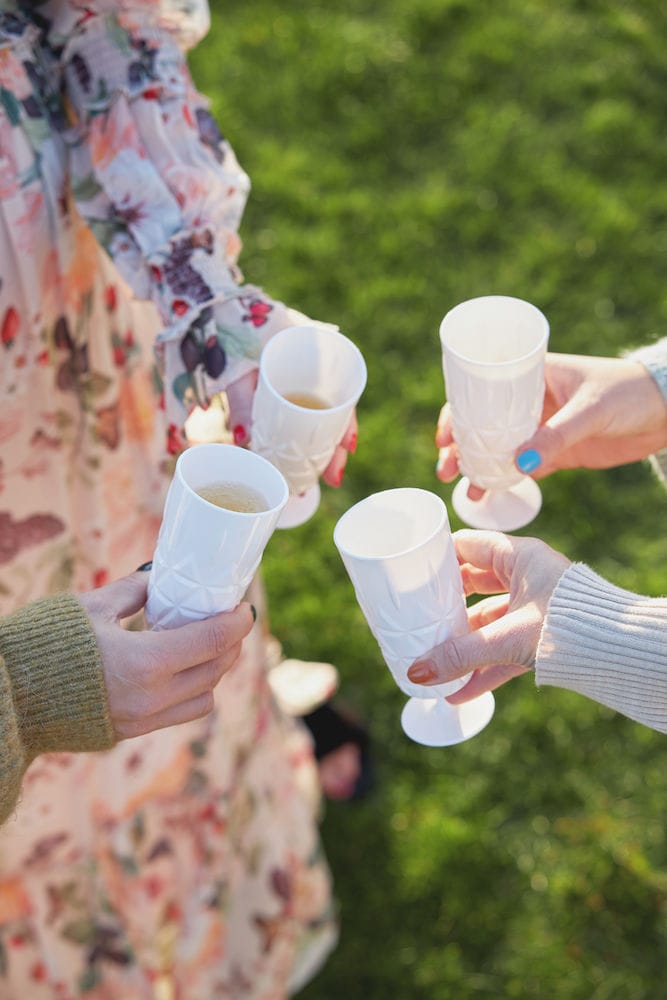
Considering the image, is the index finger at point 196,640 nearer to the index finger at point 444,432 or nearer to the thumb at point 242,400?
the thumb at point 242,400

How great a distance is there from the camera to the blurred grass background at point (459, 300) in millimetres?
2789

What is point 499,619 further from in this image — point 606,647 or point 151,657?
point 151,657

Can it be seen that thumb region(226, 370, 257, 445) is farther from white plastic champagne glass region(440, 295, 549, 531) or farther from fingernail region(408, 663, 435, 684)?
fingernail region(408, 663, 435, 684)

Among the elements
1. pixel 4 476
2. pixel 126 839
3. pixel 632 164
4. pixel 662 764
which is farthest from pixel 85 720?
pixel 632 164

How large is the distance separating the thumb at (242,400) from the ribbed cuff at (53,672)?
1.36 feet

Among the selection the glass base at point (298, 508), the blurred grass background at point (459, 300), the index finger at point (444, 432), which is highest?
the glass base at point (298, 508)

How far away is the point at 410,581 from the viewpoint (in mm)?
1477

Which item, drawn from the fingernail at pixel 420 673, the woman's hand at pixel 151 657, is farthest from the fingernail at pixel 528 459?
the woman's hand at pixel 151 657

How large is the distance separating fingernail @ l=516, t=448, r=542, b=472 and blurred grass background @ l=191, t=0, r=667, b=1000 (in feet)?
4.54

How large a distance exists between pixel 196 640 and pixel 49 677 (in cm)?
19

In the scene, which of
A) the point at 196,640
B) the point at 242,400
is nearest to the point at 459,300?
the point at 242,400

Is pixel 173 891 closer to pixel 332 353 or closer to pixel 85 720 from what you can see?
pixel 85 720

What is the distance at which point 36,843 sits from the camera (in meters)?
2.27

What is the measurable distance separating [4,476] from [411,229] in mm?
2241
